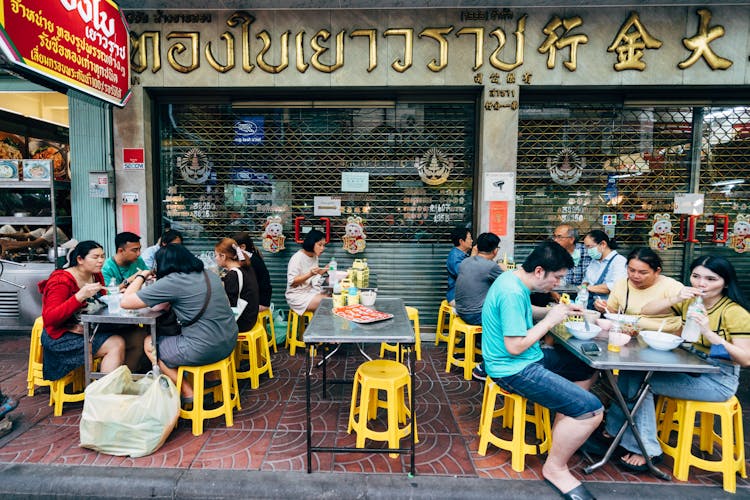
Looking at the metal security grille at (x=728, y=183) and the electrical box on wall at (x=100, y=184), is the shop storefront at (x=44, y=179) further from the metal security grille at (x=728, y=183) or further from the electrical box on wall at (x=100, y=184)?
the metal security grille at (x=728, y=183)

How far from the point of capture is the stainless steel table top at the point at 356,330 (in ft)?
10.6

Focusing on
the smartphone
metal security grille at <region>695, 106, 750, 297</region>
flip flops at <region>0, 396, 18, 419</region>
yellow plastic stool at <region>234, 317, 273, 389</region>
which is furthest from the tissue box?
metal security grille at <region>695, 106, 750, 297</region>

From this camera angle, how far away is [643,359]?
10.0 feet

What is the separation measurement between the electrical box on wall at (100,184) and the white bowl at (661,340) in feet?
22.2

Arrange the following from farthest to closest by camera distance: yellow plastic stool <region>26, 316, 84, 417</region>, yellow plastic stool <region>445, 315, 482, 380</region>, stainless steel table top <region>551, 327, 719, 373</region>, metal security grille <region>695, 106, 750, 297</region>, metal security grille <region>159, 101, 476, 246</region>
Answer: metal security grille <region>159, 101, 476, 246</region> < metal security grille <region>695, 106, 750, 297</region> < yellow plastic stool <region>445, 315, 482, 380</region> < yellow plastic stool <region>26, 316, 84, 417</region> < stainless steel table top <region>551, 327, 719, 373</region>

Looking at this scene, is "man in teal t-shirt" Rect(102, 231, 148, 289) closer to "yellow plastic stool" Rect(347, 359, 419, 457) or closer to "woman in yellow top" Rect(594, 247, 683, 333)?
"yellow plastic stool" Rect(347, 359, 419, 457)

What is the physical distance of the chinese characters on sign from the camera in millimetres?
5961

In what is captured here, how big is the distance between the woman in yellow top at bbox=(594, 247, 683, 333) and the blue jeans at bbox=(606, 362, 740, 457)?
1.61ft

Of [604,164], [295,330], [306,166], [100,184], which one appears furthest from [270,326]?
[604,164]

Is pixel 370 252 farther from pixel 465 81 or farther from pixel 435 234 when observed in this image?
pixel 465 81

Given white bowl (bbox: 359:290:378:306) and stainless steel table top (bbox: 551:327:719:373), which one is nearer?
stainless steel table top (bbox: 551:327:719:373)

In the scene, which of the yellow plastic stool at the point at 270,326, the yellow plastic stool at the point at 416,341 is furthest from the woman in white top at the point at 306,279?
the yellow plastic stool at the point at 416,341

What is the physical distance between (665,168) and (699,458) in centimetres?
473

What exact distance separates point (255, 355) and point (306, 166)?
3215mm
